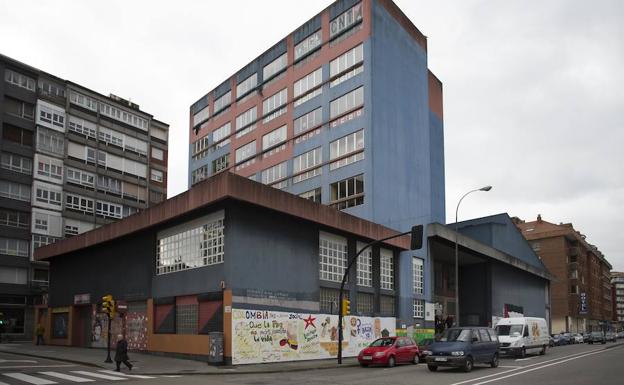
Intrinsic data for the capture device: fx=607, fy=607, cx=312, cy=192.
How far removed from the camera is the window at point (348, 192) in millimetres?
46719

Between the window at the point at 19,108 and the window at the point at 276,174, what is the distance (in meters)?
24.1

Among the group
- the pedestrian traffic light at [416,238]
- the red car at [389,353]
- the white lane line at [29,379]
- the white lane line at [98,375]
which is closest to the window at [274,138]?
the red car at [389,353]

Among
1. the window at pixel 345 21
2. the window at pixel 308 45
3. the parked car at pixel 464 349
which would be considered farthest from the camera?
the window at pixel 308 45

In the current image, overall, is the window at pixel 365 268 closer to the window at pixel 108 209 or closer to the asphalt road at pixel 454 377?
the asphalt road at pixel 454 377

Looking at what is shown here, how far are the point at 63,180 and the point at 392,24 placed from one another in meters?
37.1

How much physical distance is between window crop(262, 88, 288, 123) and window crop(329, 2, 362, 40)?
27.5 ft

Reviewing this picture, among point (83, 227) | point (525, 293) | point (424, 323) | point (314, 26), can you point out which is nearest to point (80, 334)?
point (424, 323)

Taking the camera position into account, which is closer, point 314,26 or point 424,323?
point 424,323

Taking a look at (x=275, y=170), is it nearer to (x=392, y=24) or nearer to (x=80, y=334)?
(x=392, y=24)

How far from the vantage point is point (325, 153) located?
169 feet

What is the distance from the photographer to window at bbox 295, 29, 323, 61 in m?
54.6

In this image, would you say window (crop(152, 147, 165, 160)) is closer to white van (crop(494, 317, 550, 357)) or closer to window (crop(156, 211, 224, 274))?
window (crop(156, 211, 224, 274))

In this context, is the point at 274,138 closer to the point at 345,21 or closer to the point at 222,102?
the point at 345,21

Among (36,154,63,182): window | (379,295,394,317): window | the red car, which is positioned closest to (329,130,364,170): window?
(379,295,394,317): window
